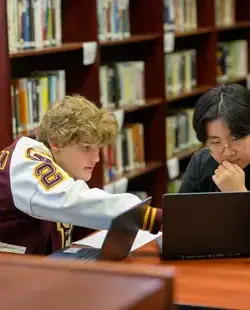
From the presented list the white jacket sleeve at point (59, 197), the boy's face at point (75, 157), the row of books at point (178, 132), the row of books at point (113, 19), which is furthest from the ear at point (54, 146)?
the row of books at point (178, 132)

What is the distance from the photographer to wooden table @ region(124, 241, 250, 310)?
5.08 ft

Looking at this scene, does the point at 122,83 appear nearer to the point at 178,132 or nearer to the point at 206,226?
the point at 178,132

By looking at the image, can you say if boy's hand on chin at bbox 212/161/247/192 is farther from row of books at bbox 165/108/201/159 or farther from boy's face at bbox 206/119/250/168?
row of books at bbox 165/108/201/159

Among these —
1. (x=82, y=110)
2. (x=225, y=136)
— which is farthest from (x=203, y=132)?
(x=82, y=110)

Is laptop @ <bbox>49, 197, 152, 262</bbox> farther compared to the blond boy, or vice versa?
the blond boy

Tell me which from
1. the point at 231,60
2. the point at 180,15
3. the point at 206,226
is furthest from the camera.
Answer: the point at 231,60

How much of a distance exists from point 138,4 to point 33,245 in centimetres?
222

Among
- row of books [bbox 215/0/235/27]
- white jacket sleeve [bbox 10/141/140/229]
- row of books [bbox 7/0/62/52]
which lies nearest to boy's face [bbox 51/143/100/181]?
white jacket sleeve [bbox 10/141/140/229]

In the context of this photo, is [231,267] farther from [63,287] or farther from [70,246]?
[63,287]

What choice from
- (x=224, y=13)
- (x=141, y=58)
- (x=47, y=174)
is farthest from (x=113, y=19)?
(x=47, y=174)

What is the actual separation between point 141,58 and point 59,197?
2.29 metres

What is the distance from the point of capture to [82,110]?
2201 mm

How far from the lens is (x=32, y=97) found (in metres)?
3.02

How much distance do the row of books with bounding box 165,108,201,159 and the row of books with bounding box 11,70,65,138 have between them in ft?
3.67
